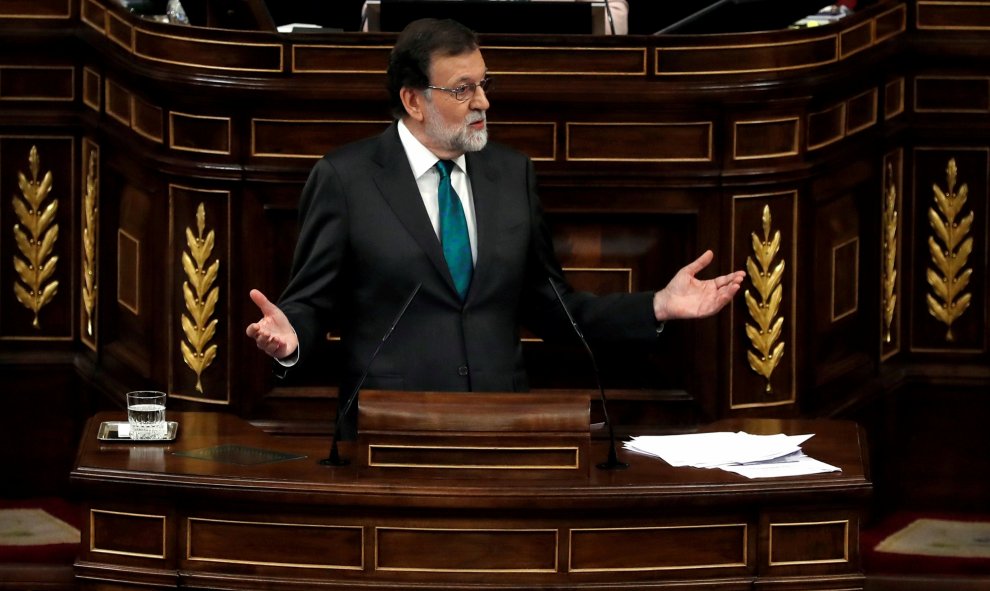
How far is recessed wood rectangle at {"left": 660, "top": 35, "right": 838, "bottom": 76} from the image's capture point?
5055 mm

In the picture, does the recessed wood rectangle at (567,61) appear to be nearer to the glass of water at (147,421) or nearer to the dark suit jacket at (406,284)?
the dark suit jacket at (406,284)

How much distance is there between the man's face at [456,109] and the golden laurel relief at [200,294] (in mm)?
1579

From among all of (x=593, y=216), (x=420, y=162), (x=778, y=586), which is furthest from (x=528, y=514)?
(x=593, y=216)

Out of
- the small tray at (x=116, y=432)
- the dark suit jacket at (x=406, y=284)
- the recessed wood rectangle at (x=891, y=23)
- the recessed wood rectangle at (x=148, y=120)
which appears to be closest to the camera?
the small tray at (x=116, y=432)

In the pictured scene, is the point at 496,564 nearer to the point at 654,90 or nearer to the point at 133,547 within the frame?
the point at 133,547

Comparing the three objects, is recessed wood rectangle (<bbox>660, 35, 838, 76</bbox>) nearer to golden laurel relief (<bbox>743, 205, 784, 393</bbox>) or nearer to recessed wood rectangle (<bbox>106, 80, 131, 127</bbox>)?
golden laurel relief (<bbox>743, 205, 784, 393</bbox>)

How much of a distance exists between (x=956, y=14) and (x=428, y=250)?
2481mm

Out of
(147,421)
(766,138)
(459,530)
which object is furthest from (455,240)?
(766,138)

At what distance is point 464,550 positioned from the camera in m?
2.90

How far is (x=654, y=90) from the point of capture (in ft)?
16.6

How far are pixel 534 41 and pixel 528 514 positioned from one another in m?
2.44

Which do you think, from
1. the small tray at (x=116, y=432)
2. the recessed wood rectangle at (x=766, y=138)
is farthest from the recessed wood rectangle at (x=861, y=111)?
the small tray at (x=116, y=432)

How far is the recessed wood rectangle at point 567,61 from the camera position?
507cm

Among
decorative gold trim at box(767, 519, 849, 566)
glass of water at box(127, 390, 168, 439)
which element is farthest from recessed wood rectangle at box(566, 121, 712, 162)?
decorative gold trim at box(767, 519, 849, 566)
